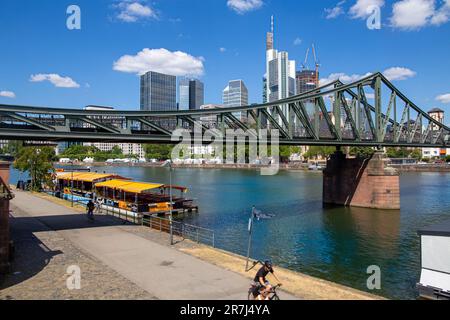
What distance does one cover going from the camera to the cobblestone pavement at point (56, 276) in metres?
15.4

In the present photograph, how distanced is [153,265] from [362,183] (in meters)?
52.0

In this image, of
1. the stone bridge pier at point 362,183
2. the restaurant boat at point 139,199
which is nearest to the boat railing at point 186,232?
the restaurant boat at point 139,199

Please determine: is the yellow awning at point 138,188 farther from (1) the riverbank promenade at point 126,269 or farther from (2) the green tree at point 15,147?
(2) the green tree at point 15,147

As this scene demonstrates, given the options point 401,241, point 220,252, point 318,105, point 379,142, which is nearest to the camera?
point 220,252

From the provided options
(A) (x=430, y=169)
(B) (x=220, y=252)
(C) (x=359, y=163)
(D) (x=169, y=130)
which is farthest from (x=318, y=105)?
(A) (x=430, y=169)

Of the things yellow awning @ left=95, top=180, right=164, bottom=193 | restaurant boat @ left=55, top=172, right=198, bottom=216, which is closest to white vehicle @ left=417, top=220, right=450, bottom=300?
restaurant boat @ left=55, top=172, right=198, bottom=216

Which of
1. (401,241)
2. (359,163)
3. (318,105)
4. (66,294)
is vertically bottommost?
(401,241)

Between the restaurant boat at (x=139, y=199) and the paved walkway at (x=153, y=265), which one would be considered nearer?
the paved walkway at (x=153, y=265)

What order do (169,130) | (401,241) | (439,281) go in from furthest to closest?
(401,241)
(169,130)
(439,281)

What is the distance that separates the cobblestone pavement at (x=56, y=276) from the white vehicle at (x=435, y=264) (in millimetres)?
15162

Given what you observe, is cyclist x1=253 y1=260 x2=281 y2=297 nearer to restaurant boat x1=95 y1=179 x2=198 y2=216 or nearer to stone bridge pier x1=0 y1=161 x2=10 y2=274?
stone bridge pier x1=0 y1=161 x2=10 y2=274
